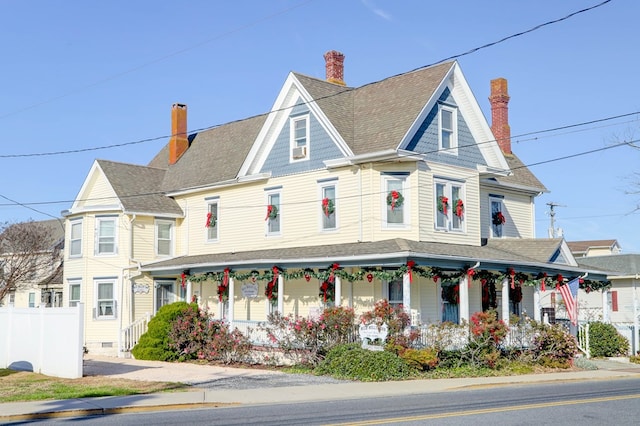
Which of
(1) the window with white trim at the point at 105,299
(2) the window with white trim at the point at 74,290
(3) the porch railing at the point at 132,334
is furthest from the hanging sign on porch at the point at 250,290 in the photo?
(2) the window with white trim at the point at 74,290

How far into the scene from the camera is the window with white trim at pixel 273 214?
30.8 meters

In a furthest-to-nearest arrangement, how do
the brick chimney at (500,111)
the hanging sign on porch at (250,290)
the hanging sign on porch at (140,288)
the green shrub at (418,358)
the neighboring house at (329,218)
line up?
1. the brick chimney at (500,111)
2. the hanging sign on porch at (140,288)
3. the hanging sign on porch at (250,290)
4. the neighboring house at (329,218)
5. the green shrub at (418,358)

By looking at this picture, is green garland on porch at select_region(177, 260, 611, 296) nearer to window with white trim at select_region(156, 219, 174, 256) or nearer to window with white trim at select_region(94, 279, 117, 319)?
window with white trim at select_region(156, 219, 174, 256)

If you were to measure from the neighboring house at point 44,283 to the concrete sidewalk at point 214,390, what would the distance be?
64.6ft

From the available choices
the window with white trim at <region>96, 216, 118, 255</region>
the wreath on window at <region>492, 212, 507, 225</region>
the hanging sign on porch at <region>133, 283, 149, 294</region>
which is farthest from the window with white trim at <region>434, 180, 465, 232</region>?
the window with white trim at <region>96, 216, 118, 255</region>

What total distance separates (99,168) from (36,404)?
67.2ft

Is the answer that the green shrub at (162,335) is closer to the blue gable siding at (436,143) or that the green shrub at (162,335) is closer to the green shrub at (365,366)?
the green shrub at (365,366)

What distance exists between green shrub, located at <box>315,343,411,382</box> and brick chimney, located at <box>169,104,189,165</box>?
1874 cm

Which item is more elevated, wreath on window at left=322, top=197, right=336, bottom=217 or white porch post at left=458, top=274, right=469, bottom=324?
wreath on window at left=322, top=197, right=336, bottom=217

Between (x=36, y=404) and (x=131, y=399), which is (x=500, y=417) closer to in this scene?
(x=131, y=399)

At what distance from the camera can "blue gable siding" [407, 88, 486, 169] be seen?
90.3 feet

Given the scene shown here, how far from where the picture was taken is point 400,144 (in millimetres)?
26312

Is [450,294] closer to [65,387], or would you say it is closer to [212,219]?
[212,219]

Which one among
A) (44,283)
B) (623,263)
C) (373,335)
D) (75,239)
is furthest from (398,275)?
(44,283)
